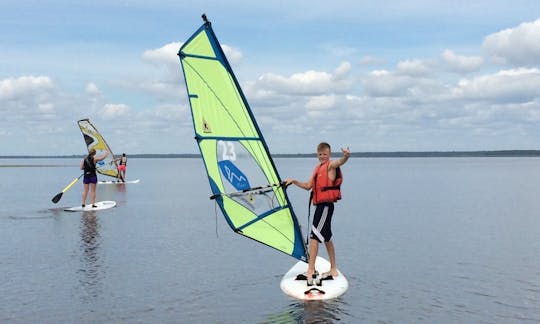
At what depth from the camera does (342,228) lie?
1653 centimetres

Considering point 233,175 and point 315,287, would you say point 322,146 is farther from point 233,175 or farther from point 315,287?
point 315,287

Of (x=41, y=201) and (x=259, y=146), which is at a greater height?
(x=259, y=146)

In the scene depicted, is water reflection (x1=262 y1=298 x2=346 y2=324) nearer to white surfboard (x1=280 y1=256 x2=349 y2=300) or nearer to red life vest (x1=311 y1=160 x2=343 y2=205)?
white surfboard (x1=280 y1=256 x2=349 y2=300)

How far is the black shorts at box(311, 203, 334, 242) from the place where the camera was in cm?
812

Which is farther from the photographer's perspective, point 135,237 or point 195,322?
point 135,237

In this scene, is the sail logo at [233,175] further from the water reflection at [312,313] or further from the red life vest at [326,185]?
the water reflection at [312,313]

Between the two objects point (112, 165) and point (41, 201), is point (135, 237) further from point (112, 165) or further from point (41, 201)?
point (112, 165)

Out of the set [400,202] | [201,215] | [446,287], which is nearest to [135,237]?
[201,215]

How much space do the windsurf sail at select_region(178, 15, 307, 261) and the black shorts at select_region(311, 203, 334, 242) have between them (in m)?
0.51

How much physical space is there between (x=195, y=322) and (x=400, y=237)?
873cm


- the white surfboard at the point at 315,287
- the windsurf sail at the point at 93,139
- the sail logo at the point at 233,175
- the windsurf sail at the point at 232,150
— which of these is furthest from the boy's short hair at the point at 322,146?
the windsurf sail at the point at 93,139

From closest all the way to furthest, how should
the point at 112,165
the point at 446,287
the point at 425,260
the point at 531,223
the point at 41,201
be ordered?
the point at 446,287
the point at 425,260
the point at 531,223
the point at 41,201
the point at 112,165

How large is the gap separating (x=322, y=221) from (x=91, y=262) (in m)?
5.12

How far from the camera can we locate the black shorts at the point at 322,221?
812 cm
